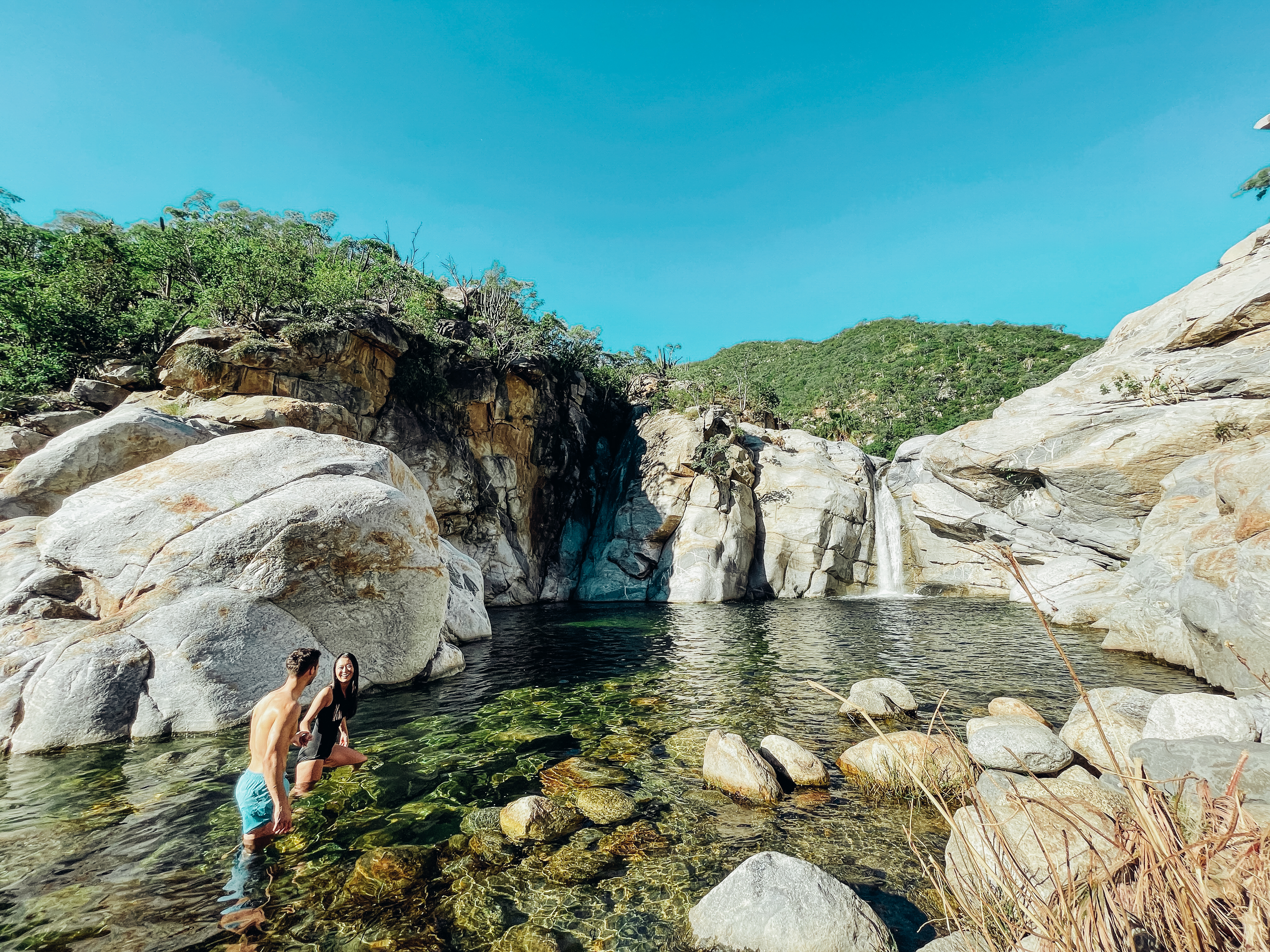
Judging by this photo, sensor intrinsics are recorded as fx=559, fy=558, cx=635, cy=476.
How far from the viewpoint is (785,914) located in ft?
13.5

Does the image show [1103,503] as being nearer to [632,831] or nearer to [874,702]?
[874,702]

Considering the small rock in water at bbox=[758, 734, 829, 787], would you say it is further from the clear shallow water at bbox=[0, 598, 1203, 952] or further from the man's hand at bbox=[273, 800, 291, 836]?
the man's hand at bbox=[273, 800, 291, 836]

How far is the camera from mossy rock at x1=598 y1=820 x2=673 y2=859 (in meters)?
5.46

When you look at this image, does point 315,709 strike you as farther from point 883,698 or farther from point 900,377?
point 900,377

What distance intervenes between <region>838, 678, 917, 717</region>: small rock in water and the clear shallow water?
1.65 ft

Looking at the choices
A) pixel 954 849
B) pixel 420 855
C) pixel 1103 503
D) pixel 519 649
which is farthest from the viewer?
pixel 1103 503

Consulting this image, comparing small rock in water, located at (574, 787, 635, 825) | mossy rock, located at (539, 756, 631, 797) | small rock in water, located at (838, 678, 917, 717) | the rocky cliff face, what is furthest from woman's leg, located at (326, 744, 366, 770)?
the rocky cliff face

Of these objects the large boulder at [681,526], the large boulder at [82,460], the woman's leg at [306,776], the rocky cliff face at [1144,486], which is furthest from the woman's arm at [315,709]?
the large boulder at [681,526]

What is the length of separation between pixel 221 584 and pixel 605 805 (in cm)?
722

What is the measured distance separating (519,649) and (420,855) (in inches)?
420

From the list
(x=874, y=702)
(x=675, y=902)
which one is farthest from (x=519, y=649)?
(x=675, y=902)

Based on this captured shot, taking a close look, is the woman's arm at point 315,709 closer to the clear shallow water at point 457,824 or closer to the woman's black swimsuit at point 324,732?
the woman's black swimsuit at point 324,732

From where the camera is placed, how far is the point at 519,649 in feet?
52.0

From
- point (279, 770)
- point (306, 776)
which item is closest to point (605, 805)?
point (279, 770)
